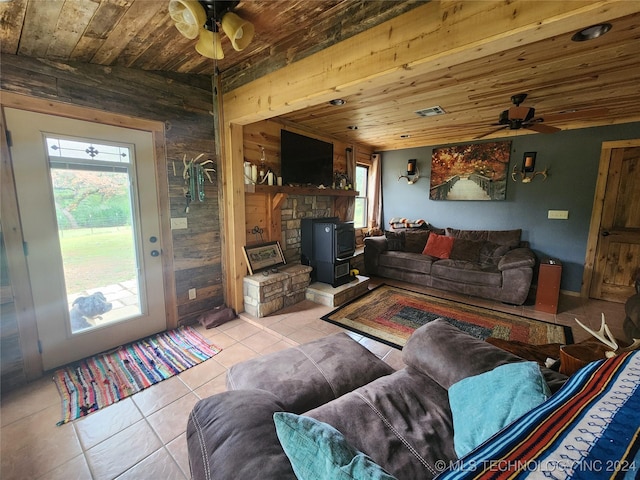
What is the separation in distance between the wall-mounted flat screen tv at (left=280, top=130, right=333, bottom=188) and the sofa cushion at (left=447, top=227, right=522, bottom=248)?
2428 mm

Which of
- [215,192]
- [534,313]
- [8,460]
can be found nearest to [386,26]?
[215,192]

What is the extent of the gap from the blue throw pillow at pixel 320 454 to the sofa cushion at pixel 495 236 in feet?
14.6

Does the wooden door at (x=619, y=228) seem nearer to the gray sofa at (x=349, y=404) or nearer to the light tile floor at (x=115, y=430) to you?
the light tile floor at (x=115, y=430)

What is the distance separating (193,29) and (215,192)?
1.66 m

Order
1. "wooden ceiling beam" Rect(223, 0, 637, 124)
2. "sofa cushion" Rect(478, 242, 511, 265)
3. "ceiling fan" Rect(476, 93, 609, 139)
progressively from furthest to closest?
"sofa cushion" Rect(478, 242, 511, 265) → "ceiling fan" Rect(476, 93, 609, 139) → "wooden ceiling beam" Rect(223, 0, 637, 124)

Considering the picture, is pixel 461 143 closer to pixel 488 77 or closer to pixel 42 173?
pixel 488 77

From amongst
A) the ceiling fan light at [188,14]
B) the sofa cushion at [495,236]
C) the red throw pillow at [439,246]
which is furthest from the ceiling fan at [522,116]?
the ceiling fan light at [188,14]

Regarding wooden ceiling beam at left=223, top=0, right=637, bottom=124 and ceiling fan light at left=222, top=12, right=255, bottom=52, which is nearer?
wooden ceiling beam at left=223, top=0, right=637, bottom=124

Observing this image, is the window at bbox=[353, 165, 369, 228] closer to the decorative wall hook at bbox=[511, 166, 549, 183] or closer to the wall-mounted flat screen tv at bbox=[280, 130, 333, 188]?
the wall-mounted flat screen tv at bbox=[280, 130, 333, 188]

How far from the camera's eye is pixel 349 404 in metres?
1.21

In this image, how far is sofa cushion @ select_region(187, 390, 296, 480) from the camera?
Answer: 2.35 ft

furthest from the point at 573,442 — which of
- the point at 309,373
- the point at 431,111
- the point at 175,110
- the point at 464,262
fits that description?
the point at 464,262

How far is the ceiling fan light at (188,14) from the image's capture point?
1.44 m

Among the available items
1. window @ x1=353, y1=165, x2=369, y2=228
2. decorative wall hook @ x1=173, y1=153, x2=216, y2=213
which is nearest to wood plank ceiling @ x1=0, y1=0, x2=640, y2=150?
decorative wall hook @ x1=173, y1=153, x2=216, y2=213
